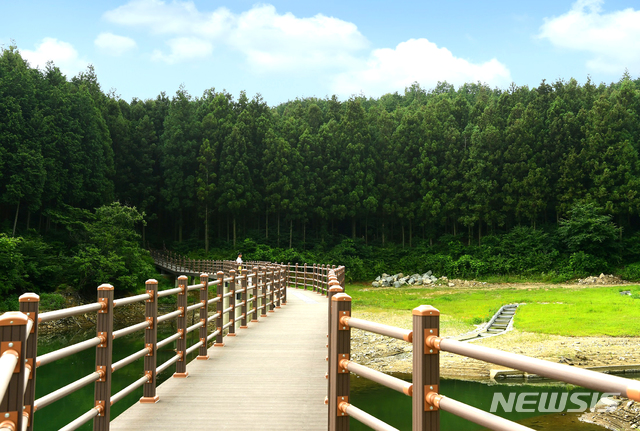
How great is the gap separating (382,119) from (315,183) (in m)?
10.7

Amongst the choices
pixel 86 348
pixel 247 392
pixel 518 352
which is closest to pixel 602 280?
pixel 518 352

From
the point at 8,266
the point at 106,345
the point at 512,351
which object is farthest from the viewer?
the point at 8,266

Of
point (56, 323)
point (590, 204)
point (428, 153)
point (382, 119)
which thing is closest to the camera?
point (56, 323)

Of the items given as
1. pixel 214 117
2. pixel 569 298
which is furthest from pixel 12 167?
pixel 569 298

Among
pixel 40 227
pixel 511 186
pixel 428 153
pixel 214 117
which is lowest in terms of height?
pixel 40 227

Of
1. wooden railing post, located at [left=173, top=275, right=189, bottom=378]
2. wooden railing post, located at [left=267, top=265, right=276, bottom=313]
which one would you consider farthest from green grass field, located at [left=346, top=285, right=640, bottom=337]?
wooden railing post, located at [left=173, top=275, right=189, bottom=378]

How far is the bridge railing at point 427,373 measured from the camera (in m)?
1.86

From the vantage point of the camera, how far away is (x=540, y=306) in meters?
22.3

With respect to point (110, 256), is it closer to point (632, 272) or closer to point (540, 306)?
point (540, 306)

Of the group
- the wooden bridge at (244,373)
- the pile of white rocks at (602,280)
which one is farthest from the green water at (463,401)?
the pile of white rocks at (602,280)

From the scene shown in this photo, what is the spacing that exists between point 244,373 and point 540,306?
1805cm

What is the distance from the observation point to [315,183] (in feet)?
159

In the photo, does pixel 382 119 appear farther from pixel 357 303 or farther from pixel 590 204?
pixel 357 303

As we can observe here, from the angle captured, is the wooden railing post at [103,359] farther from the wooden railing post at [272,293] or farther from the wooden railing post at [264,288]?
the wooden railing post at [272,293]
